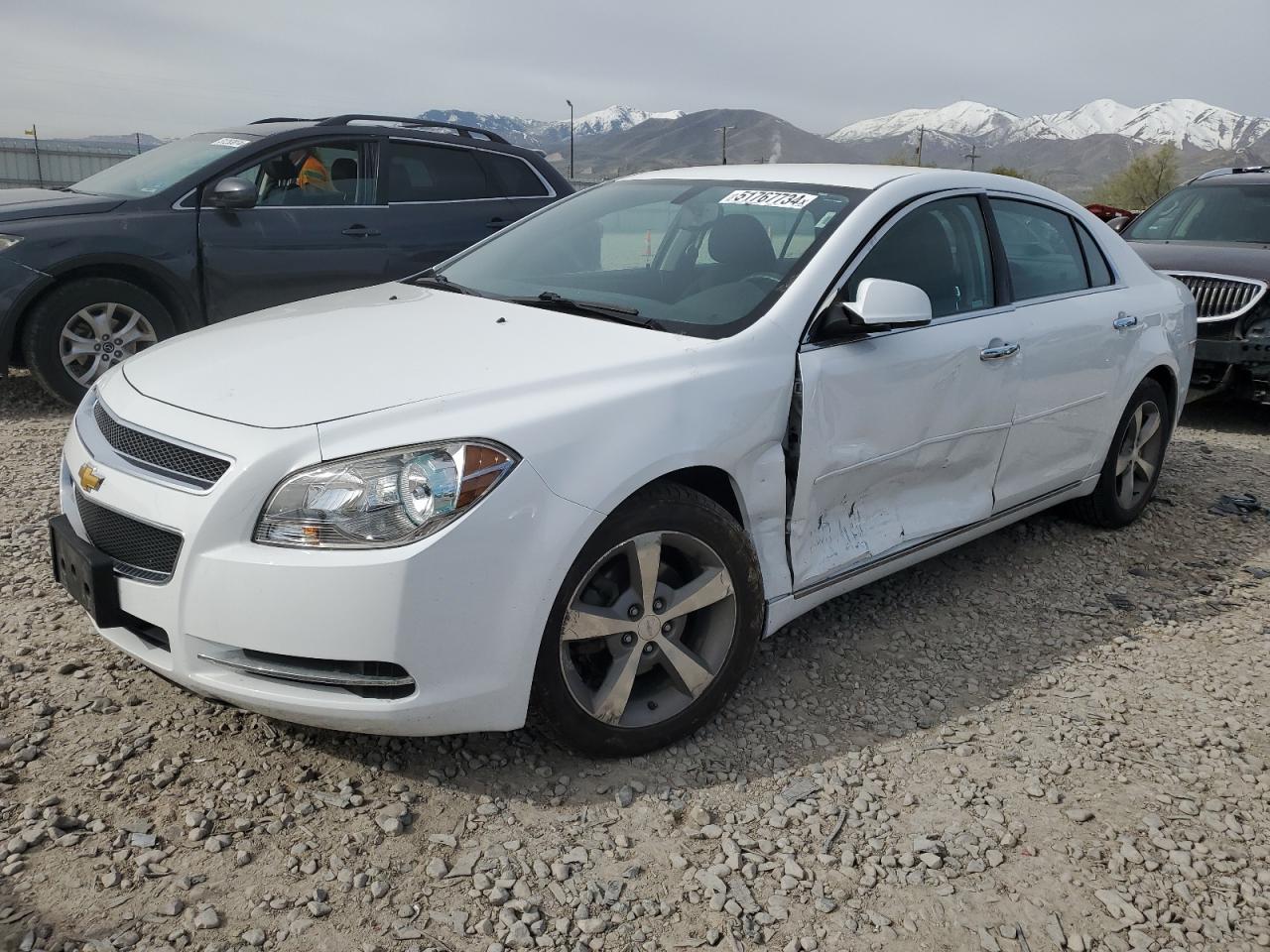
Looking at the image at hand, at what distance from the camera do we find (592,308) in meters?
3.39

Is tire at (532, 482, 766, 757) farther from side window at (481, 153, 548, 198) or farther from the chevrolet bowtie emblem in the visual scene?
side window at (481, 153, 548, 198)

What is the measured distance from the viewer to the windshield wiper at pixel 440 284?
382 centimetres

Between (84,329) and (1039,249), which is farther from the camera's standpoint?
(84,329)

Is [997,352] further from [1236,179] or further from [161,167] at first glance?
[1236,179]

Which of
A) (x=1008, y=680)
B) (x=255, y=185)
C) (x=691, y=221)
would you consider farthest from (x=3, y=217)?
(x=1008, y=680)

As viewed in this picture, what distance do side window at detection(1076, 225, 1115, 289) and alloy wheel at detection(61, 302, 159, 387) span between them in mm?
A: 5152

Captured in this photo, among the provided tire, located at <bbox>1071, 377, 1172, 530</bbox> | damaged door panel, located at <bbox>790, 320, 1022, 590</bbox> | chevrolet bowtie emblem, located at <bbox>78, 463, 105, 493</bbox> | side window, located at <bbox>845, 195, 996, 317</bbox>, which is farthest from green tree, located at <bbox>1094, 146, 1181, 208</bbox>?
chevrolet bowtie emblem, located at <bbox>78, 463, 105, 493</bbox>

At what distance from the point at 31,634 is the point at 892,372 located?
2.95m

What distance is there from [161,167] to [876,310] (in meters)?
5.55

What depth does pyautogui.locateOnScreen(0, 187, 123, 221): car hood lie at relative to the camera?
6.26 m

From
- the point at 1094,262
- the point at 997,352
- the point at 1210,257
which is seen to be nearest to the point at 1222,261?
the point at 1210,257

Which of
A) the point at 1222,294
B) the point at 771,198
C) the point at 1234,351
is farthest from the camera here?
the point at 1222,294

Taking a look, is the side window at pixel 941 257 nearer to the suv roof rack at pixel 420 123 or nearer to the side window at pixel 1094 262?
the side window at pixel 1094 262

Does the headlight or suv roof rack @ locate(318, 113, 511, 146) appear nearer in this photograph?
the headlight
